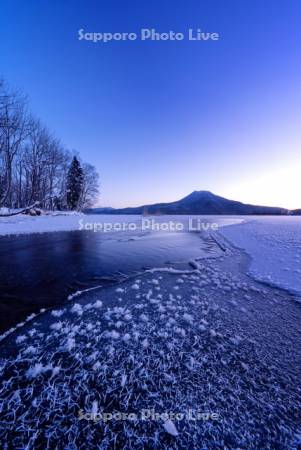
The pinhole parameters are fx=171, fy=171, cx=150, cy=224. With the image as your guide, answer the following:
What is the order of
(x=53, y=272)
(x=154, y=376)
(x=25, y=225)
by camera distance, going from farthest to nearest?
1. (x=25, y=225)
2. (x=53, y=272)
3. (x=154, y=376)

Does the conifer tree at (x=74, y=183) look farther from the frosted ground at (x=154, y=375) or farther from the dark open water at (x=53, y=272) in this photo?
the frosted ground at (x=154, y=375)

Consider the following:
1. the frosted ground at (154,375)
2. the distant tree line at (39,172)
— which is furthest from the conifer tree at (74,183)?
the frosted ground at (154,375)

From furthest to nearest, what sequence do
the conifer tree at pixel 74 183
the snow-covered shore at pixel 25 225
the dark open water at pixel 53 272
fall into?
1. the conifer tree at pixel 74 183
2. the snow-covered shore at pixel 25 225
3. the dark open water at pixel 53 272

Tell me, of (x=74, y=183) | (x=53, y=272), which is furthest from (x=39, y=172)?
(x=53, y=272)

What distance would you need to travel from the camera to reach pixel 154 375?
2.19m

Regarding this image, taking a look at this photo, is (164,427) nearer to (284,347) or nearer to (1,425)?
(1,425)

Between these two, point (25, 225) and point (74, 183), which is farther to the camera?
point (74, 183)

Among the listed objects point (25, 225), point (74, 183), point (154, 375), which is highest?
point (74, 183)

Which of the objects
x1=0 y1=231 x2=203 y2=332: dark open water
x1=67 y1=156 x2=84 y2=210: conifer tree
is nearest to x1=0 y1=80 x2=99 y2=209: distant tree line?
x1=67 y1=156 x2=84 y2=210: conifer tree

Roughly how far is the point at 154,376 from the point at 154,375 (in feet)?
0.04

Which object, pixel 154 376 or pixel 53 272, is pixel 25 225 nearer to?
pixel 53 272

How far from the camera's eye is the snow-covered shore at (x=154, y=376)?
1602 millimetres

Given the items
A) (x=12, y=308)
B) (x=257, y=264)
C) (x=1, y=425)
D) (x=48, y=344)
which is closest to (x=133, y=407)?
(x=1, y=425)

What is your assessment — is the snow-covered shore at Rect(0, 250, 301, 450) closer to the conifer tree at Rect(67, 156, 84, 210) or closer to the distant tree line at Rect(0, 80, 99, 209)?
the distant tree line at Rect(0, 80, 99, 209)
